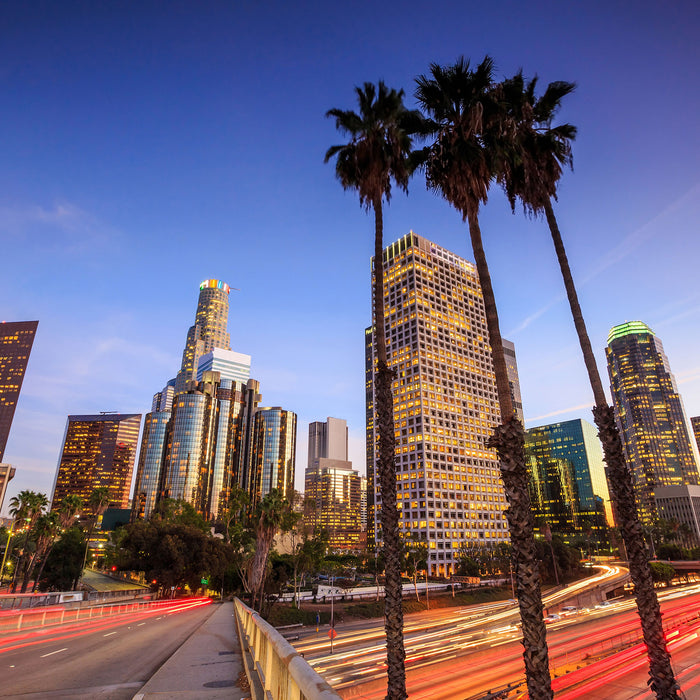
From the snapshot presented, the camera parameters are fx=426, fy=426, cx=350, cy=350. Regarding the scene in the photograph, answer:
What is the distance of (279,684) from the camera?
4926 mm

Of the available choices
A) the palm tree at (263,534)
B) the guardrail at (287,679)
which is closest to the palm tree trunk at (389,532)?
the guardrail at (287,679)

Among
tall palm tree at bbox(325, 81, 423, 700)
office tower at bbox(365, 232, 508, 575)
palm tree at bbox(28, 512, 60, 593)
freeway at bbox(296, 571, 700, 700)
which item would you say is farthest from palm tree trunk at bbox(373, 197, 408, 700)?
office tower at bbox(365, 232, 508, 575)

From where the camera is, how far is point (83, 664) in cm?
1333

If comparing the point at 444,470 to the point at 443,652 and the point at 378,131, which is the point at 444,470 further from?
the point at 378,131

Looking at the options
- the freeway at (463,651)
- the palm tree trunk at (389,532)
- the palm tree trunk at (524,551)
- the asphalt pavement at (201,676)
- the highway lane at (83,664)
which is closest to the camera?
the asphalt pavement at (201,676)

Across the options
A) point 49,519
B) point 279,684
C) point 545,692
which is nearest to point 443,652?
point 545,692

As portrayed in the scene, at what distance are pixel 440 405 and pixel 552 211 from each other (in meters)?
135

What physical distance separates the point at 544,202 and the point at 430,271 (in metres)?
152

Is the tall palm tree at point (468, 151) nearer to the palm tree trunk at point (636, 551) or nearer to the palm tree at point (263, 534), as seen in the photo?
the palm tree trunk at point (636, 551)

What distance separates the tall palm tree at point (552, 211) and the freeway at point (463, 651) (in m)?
15.9

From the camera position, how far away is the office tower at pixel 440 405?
13614cm

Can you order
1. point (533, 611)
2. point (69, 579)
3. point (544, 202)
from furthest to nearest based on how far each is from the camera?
1. point (69, 579)
2. point (544, 202)
3. point (533, 611)

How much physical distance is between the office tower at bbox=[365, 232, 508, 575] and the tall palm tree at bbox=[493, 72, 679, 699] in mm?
123008

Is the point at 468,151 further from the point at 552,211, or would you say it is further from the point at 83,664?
the point at 83,664
